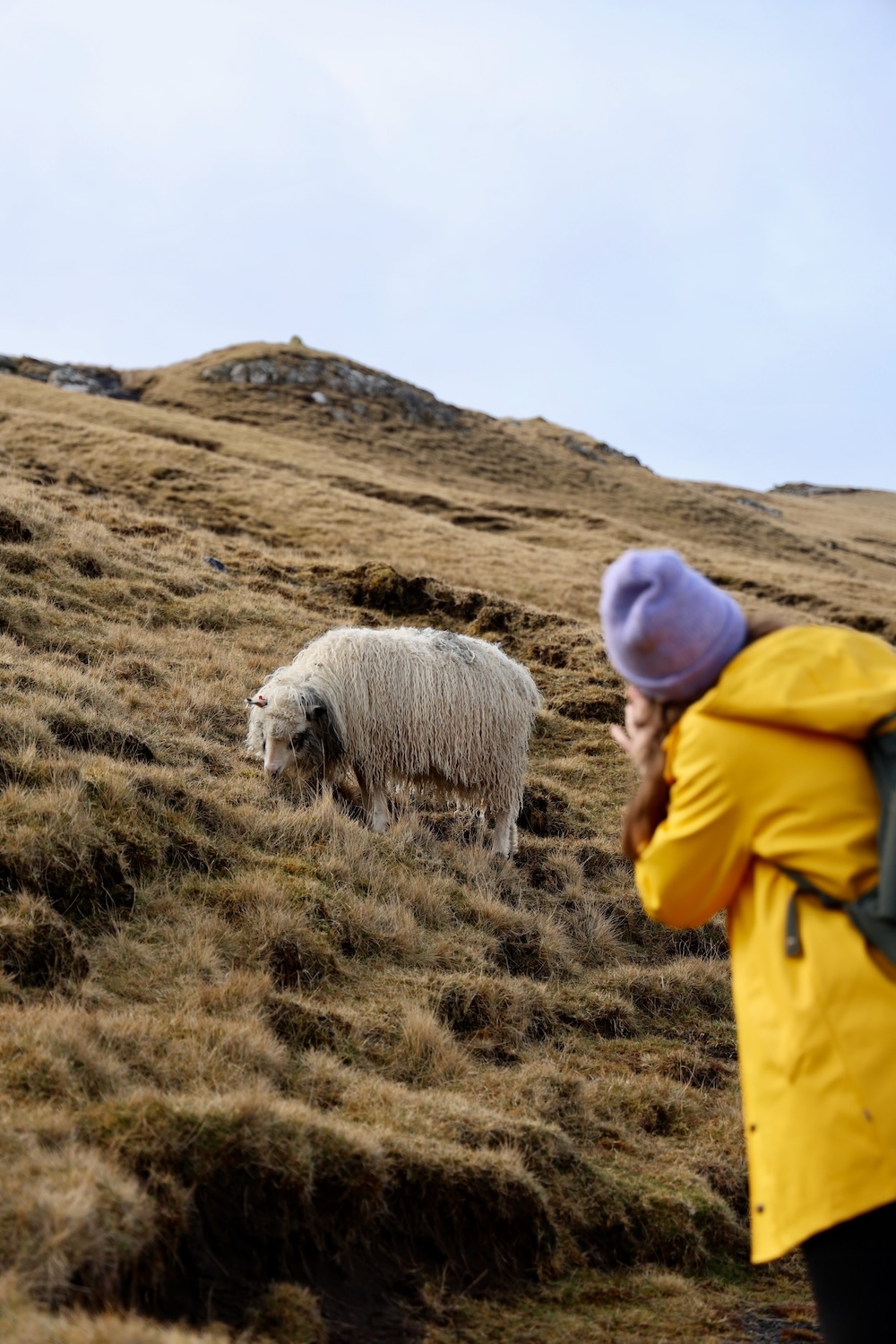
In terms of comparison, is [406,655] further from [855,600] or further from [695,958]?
[855,600]

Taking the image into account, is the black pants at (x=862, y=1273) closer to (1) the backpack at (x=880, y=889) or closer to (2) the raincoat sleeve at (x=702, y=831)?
(1) the backpack at (x=880, y=889)

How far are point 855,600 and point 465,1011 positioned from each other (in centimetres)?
3220

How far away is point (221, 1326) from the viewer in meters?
3.52

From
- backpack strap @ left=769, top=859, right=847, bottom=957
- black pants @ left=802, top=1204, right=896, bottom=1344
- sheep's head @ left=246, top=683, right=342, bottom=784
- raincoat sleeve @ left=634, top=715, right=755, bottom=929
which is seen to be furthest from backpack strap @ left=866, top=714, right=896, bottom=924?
sheep's head @ left=246, top=683, right=342, bottom=784

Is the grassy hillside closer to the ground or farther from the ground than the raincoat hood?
closer to the ground

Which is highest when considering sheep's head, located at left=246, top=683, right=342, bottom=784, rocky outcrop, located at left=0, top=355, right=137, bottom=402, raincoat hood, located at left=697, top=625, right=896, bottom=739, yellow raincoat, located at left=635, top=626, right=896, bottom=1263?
rocky outcrop, located at left=0, top=355, right=137, bottom=402

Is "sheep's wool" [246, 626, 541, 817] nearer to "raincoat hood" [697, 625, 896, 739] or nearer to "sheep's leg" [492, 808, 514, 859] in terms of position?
"sheep's leg" [492, 808, 514, 859]

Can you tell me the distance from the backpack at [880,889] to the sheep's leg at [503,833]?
755 centimetres

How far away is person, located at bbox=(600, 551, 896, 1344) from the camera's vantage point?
261 centimetres

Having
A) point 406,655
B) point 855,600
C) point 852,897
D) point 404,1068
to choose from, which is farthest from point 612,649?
point 855,600

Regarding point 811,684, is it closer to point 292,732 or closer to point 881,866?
point 881,866

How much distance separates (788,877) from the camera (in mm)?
2777

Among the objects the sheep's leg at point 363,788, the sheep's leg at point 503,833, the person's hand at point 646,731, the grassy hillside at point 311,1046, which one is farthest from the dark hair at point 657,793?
the sheep's leg at point 363,788

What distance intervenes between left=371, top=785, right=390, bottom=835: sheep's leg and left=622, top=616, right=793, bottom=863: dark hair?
6778 mm
